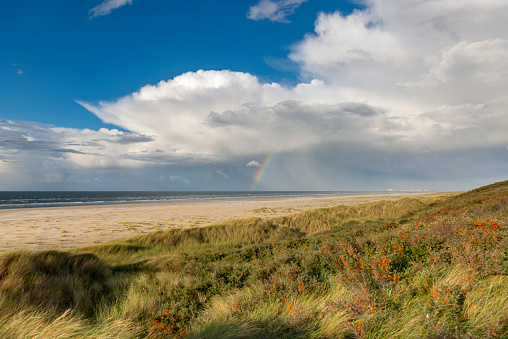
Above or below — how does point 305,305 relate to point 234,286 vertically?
above

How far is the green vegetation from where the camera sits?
3.79 metres

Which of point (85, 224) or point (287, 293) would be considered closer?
point (287, 293)

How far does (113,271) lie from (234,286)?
229 inches

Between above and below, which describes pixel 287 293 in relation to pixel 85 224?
above

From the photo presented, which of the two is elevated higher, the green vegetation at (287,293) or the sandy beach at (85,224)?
the green vegetation at (287,293)

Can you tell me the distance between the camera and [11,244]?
1705 cm

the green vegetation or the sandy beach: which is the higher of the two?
the green vegetation

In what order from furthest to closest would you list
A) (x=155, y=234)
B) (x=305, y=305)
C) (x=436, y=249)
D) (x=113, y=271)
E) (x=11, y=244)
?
(x=11, y=244), (x=155, y=234), (x=113, y=271), (x=436, y=249), (x=305, y=305)

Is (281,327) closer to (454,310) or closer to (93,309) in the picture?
(454,310)

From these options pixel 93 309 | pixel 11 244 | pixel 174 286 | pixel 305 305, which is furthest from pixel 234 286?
pixel 11 244

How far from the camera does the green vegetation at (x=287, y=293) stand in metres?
3.79

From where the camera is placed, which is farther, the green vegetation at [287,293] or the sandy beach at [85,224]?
the sandy beach at [85,224]

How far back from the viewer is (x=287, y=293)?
5465 mm

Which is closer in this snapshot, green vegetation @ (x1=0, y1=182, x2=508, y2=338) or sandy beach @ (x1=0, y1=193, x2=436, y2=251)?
green vegetation @ (x1=0, y1=182, x2=508, y2=338)
